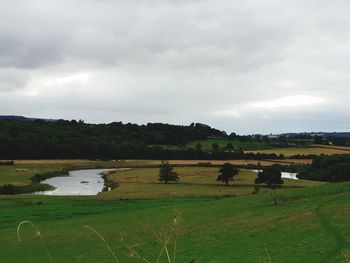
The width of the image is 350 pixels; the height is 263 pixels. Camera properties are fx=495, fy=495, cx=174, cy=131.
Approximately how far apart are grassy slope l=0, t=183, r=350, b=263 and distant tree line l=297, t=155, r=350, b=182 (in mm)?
62115

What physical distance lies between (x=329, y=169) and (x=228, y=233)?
86770mm

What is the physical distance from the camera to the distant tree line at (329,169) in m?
105

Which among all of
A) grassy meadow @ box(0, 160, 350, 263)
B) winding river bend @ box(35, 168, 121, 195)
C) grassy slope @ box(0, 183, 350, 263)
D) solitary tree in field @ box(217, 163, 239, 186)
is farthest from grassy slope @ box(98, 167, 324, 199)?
grassy slope @ box(0, 183, 350, 263)

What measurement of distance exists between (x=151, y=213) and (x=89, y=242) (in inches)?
484

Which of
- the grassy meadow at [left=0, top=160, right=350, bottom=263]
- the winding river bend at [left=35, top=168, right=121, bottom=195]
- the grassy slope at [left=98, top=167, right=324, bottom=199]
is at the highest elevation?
the grassy meadow at [left=0, top=160, right=350, bottom=263]

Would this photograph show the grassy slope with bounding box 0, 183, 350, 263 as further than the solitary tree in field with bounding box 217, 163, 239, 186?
No

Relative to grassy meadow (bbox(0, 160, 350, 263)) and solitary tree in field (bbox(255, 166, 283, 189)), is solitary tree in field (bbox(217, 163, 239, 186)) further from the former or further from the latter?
grassy meadow (bbox(0, 160, 350, 263))

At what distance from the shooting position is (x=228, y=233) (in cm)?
3141

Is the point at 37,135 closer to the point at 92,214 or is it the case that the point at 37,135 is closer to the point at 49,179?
the point at 49,179

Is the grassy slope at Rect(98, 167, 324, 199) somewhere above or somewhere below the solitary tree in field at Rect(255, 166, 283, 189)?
below

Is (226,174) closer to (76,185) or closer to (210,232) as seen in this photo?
(76,185)

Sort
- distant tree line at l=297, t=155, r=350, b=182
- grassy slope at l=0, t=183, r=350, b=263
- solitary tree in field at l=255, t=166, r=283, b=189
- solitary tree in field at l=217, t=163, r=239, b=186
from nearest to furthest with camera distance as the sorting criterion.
Answer: grassy slope at l=0, t=183, r=350, b=263, solitary tree in field at l=255, t=166, r=283, b=189, solitary tree in field at l=217, t=163, r=239, b=186, distant tree line at l=297, t=155, r=350, b=182

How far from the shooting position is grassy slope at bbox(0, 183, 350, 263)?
24750 mm

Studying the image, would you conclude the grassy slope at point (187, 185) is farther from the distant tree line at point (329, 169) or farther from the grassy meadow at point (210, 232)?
the grassy meadow at point (210, 232)
